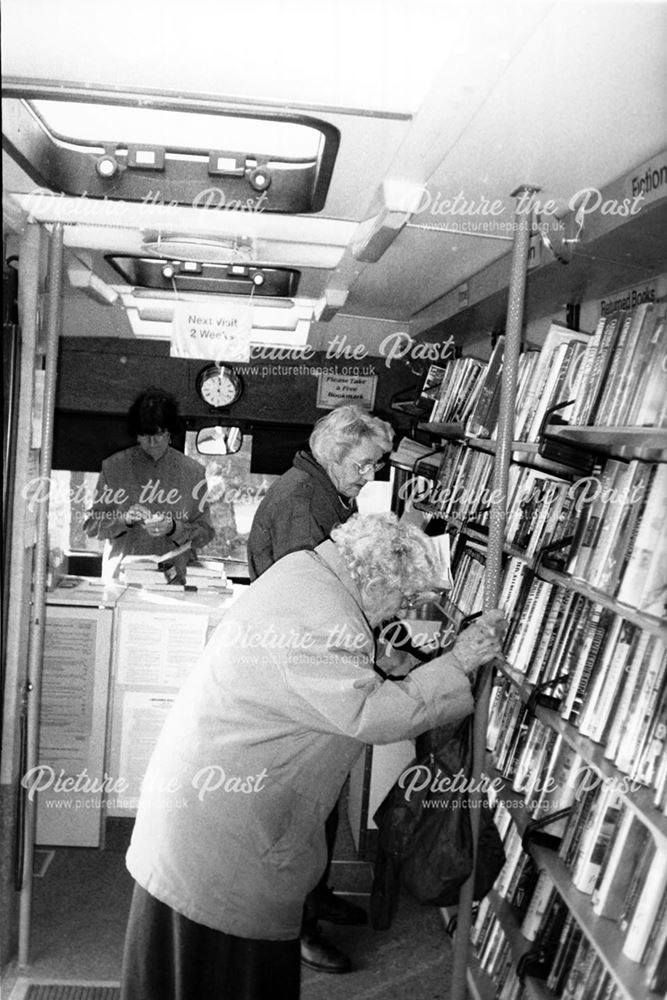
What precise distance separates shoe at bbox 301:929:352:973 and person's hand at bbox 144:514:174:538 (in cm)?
180

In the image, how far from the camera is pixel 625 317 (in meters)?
2.20

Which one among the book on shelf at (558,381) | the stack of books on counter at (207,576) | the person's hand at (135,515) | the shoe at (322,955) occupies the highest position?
the book on shelf at (558,381)

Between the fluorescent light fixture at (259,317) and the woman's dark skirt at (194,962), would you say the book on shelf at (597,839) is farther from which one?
the fluorescent light fixture at (259,317)

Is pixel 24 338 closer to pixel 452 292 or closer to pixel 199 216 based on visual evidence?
pixel 199 216

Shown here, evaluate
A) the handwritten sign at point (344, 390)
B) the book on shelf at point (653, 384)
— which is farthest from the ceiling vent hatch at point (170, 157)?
the handwritten sign at point (344, 390)

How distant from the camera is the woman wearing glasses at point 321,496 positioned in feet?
9.15

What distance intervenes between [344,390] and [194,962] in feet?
10.7

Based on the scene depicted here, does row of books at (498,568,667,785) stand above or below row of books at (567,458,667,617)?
below

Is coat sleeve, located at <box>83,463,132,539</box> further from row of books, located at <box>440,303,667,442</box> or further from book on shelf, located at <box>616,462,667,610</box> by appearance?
book on shelf, located at <box>616,462,667,610</box>

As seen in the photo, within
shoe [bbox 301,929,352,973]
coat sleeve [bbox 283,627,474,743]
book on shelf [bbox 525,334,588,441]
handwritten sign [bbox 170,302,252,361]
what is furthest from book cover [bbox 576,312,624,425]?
shoe [bbox 301,929,352,973]

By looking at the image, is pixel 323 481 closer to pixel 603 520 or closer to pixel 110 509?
pixel 603 520

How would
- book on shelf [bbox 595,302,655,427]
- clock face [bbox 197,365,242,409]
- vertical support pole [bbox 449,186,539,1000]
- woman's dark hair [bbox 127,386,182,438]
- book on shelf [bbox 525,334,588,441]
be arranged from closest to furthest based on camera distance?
book on shelf [bbox 595,302,655,427]
vertical support pole [bbox 449,186,539,1000]
book on shelf [bbox 525,334,588,441]
woman's dark hair [bbox 127,386,182,438]
clock face [bbox 197,365,242,409]

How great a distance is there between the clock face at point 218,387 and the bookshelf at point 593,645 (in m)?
2.62

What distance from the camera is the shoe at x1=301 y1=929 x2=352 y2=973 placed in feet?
9.73
